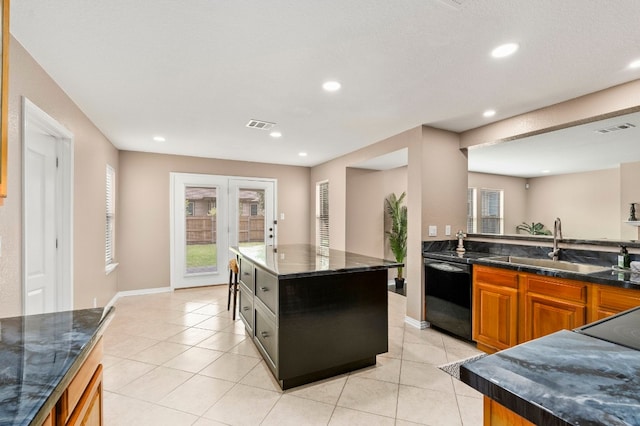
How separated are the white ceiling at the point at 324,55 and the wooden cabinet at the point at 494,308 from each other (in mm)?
1665

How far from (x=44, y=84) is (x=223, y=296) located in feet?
12.0

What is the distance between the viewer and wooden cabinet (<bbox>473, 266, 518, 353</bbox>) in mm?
2762

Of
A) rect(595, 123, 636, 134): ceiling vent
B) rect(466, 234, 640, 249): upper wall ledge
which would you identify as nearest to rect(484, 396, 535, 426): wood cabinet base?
rect(466, 234, 640, 249): upper wall ledge

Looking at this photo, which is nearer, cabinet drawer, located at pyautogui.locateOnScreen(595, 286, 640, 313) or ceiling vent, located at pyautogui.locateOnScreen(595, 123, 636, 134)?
cabinet drawer, located at pyautogui.locateOnScreen(595, 286, 640, 313)

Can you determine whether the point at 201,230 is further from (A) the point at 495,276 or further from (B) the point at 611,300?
(B) the point at 611,300

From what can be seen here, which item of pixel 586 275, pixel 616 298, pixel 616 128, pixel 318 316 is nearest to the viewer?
pixel 616 298

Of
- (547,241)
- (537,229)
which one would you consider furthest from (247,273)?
(537,229)

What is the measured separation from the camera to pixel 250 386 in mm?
2377

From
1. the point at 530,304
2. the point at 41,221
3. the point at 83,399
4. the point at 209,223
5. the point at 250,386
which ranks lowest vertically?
the point at 250,386

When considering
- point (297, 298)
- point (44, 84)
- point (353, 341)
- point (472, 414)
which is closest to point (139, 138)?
point (44, 84)

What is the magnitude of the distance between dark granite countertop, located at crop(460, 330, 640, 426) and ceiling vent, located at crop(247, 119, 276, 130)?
131 inches

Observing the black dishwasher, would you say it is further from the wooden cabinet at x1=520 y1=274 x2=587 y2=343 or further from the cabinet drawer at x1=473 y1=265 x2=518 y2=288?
the wooden cabinet at x1=520 y1=274 x2=587 y2=343

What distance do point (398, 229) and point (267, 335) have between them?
11.8 ft

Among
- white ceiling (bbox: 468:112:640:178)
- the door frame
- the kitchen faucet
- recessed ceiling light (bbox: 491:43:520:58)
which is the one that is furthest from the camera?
white ceiling (bbox: 468:112:640:178)
